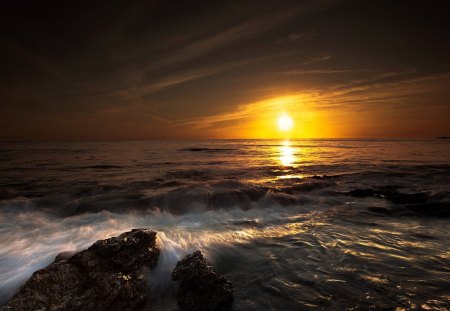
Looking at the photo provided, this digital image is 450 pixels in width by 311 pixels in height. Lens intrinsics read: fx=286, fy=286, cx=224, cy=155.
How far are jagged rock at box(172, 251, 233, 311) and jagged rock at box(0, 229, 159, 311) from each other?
655 mm

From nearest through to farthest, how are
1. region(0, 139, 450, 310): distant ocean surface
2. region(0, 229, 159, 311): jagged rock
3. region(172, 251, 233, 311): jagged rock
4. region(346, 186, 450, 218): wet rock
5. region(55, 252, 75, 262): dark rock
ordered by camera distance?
region(0, 229, 159, 311): jagged rock < region(172, 251, 233, 311): jagged rock < region(0, 139, 450, 310): distant ocean surface < region(55, 252, 75, 262): dark rock < region(346, 186, 450, 218): wet rock

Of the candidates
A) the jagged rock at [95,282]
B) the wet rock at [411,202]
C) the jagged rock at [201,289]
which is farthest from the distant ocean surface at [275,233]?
the jagged rock at [95,282]

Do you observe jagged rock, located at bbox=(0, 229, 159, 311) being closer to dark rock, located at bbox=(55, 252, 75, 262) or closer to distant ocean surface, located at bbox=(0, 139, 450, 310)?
distant ocean surface, located at bbox=(0, 139, 450, 310)

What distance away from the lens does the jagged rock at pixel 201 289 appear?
4480 millimetres

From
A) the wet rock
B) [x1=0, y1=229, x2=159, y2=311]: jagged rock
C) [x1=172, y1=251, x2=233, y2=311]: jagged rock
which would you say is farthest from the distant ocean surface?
[x1=0, y1=229, x2=159, y2=311]: jagged rock

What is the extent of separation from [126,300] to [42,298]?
1196mm

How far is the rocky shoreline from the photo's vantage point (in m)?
4.21

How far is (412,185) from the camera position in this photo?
50.6 ft

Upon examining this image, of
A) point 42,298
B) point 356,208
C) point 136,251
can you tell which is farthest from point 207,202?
point 42,298

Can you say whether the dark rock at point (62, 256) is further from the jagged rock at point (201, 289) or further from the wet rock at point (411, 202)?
the wet rock at point (411, 202)

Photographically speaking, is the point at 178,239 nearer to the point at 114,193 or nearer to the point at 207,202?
the point at 207,202

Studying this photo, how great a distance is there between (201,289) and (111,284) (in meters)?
1.41

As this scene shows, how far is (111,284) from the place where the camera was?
4.47 m

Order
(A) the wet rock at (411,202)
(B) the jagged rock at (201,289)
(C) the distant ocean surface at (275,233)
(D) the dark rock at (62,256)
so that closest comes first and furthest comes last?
(B) the jagged rock at (201,289) → (C) the distant ocean surface at (275,233) → (D) the dark rock at (62,256) → (A) the wet rock at (411,202)
